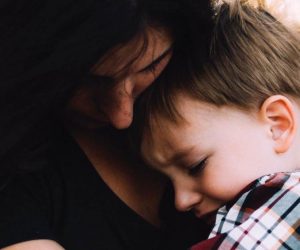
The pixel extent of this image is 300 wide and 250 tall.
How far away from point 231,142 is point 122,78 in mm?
317

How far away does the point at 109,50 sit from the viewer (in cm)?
85

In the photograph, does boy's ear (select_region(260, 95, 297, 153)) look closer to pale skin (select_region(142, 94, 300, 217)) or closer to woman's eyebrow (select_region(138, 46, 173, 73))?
pale skin (select_region(142, 94, 300, 217))

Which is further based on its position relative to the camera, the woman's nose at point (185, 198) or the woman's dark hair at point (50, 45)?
the woman's nose at point (185, 198)

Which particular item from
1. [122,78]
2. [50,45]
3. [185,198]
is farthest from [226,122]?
[50,45]

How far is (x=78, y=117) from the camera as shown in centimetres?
111

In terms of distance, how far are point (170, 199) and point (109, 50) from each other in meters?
0.52

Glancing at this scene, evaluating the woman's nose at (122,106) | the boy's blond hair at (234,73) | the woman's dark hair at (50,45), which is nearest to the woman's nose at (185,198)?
the boy's blond hair at (234,73)

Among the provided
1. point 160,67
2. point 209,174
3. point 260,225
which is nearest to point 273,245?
point 260,225

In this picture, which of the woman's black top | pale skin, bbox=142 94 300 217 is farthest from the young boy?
the woman's black top

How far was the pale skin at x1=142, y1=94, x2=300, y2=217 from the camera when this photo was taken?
43.2 inches

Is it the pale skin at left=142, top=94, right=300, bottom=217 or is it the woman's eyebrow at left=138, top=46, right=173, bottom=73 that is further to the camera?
the pale skin at left=142, top=94, right=300, bottom=217

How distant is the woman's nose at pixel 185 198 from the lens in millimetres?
1152

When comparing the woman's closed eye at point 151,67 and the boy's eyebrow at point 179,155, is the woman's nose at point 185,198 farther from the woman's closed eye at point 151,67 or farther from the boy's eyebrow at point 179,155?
the woman's closed eye at point 151,67

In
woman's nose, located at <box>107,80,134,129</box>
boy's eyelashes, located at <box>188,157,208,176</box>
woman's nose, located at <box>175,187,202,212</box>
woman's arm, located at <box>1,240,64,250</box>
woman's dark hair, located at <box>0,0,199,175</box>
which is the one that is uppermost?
woman's dark hair, located at <box>0,0,199,175</box>
